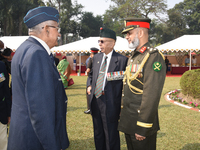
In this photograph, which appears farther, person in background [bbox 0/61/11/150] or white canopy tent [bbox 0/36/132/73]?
white canopy tent [bbox 0/36/132/73]

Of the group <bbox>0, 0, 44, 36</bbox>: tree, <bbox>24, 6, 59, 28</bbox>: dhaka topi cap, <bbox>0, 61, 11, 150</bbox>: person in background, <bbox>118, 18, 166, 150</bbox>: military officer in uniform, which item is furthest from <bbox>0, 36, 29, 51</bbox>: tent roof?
<bbox>0, 0, 44, 36</bbox>: tree

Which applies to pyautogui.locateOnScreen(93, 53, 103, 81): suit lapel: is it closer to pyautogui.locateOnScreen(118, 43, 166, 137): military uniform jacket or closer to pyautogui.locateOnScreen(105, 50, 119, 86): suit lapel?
pyautogui.locateOnScreen(105, 50, 119, 86): suit lapel

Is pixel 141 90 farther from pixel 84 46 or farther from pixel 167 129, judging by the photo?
pixel 84 46

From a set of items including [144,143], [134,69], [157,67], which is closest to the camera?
[157,67]

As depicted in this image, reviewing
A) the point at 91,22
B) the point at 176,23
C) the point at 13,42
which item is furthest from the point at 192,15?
the point at 13,42

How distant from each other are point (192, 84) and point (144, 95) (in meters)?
6.05

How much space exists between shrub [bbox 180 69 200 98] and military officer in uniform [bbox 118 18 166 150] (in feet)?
18.4

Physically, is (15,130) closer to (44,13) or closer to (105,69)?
(44,13)

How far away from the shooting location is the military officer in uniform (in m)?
2.07

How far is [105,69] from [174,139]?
2.56m

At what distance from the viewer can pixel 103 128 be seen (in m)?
3.14

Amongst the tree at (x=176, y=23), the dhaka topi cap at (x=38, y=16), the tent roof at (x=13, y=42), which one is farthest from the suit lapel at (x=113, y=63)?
the tree at (x=176, y=23)

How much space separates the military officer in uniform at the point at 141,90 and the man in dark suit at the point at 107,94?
0.48m

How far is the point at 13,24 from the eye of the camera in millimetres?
34281
